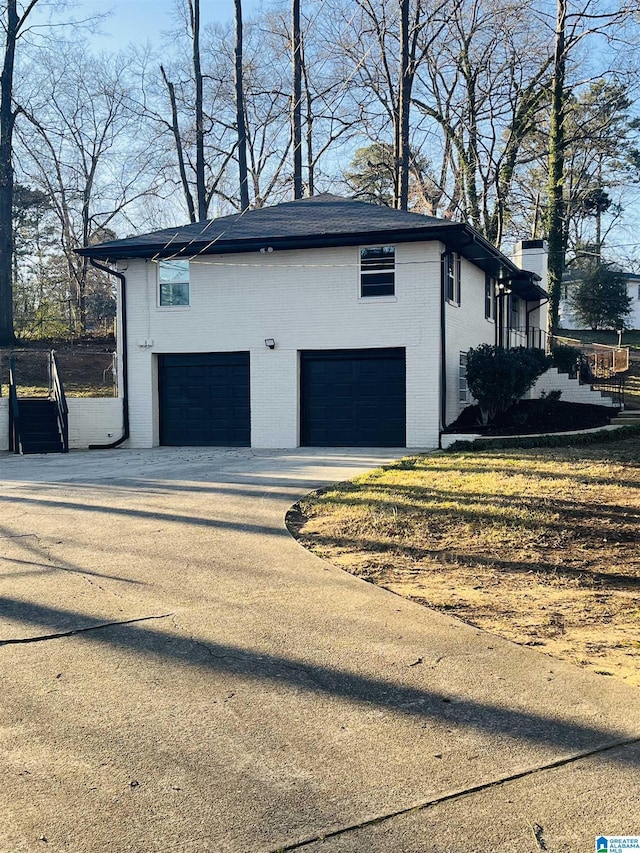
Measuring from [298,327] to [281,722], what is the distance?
1511cm

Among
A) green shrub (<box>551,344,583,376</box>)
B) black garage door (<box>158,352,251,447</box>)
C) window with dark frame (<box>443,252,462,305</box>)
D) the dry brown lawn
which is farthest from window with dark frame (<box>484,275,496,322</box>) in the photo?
the dry brown lawn

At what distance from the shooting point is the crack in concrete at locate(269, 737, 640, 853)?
9.27ft

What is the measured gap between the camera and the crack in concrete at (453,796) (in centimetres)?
282

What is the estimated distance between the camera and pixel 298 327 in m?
18.4

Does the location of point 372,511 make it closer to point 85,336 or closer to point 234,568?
A: point 234,568

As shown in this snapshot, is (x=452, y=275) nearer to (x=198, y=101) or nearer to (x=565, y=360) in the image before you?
(x=565, y=360)

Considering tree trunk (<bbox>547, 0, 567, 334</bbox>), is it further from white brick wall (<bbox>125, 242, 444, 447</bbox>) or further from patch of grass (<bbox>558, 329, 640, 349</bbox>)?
white brick wall (<bbox>125, 242, 444, 447</bbox>)

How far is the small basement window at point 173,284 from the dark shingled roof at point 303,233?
1.12ft

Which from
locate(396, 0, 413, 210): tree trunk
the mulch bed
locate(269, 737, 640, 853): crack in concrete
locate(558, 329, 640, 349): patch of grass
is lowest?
locate(269, 737, 640, 853): crack in concrete

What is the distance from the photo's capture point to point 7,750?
3.47m

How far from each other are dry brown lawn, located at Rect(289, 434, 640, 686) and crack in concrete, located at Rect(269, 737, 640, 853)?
3.13 ft

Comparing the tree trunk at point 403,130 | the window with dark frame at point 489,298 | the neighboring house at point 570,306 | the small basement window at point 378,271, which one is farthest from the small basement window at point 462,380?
the neighboring house at point 570,306

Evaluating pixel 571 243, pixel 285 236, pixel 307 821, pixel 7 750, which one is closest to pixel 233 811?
pixel 307 821

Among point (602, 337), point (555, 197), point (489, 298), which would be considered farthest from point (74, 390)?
point (602, 337)
